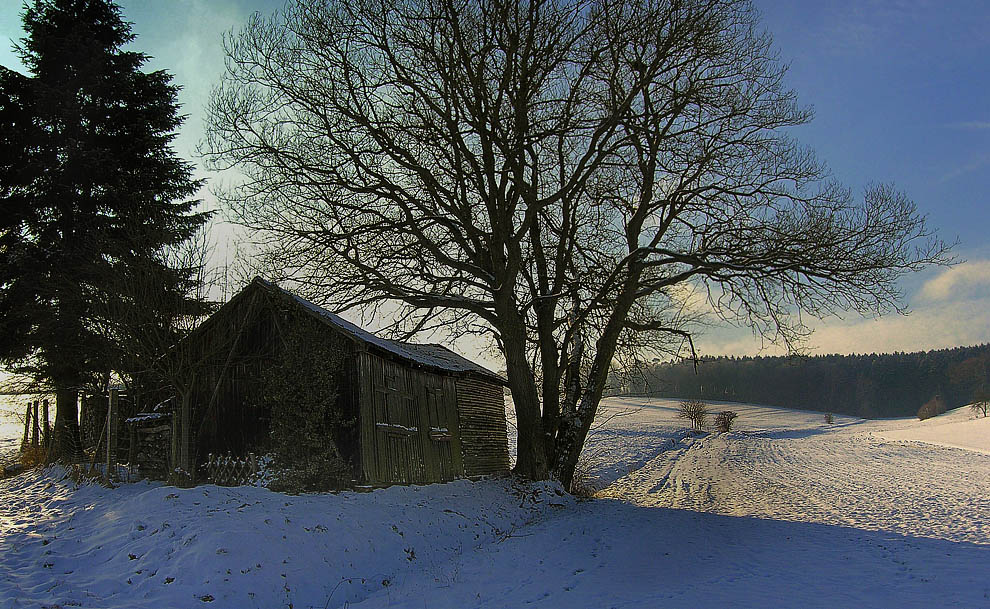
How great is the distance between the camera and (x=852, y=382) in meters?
105

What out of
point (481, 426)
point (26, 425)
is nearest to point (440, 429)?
point (481, 426)

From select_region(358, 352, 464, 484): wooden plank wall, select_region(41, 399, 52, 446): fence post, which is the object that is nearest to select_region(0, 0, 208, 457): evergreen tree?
select_region(41, 399, 52, 446): fence post

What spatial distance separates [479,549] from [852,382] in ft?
370

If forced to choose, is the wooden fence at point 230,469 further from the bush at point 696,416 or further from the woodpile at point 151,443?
the bush at point 696,416

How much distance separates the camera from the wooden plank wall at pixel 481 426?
19.0 meters

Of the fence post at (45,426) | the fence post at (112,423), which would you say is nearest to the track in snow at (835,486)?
the fence post at (112,423)

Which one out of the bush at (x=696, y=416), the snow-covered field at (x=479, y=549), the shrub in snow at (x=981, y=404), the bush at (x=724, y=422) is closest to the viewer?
the snow-covered field at (x=479, y=549)

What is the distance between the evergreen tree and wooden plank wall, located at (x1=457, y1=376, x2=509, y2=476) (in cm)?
889

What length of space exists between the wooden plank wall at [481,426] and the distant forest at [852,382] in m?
78.1

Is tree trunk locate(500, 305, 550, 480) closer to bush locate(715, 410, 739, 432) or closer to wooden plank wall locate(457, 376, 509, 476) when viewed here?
wooden plank wall locate(457, 376, 509, 476)

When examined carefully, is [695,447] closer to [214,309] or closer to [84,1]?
[214,309]

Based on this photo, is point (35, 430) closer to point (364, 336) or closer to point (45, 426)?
point (45, 426)

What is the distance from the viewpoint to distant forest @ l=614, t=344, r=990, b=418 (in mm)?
95562

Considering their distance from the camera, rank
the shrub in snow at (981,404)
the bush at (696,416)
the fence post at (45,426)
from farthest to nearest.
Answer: the shrub in snow at (981,404) → the bush at (696,416) → the fence post at (45,426)
